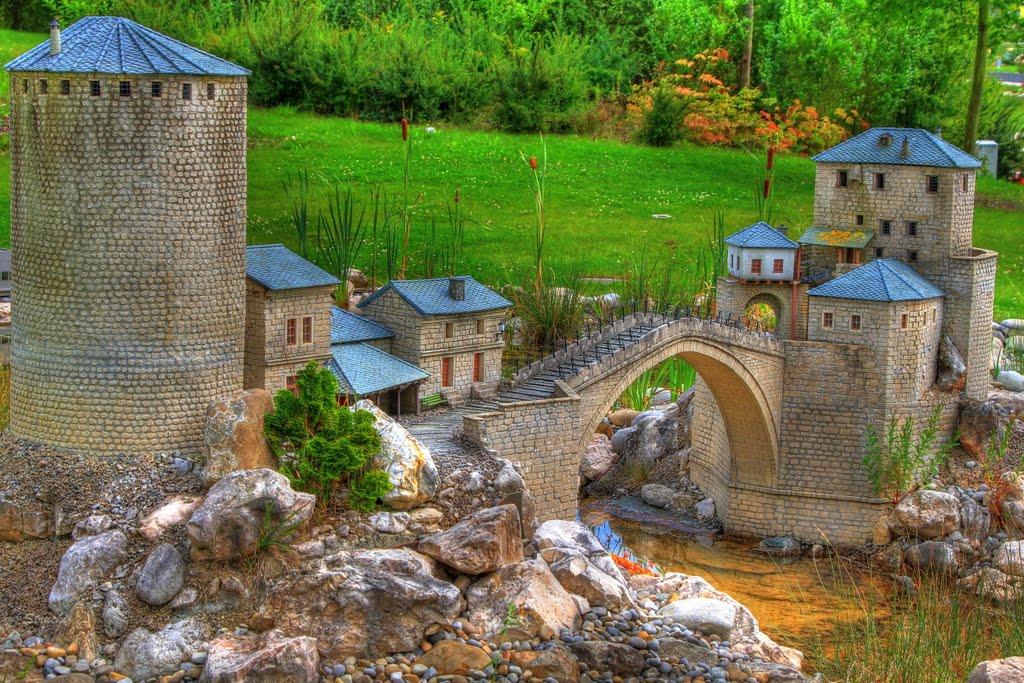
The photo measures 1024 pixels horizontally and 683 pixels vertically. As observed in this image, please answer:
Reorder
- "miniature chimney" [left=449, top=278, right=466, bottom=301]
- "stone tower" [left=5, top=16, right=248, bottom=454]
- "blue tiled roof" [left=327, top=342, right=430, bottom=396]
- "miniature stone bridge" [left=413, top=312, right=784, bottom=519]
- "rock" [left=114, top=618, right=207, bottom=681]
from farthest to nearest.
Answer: "miniature chimney" [left=449, top=278, right=466, bottom=301] < "miniature stone bridge" [left=413, top=312, right=784, bottom=519] < "blue tiled roof" [left=327, top=342, right=430, bottom=396] < "stone tower" [left=5, top=16, right=248, bottom=454] < "rock" [left=114, top=618, right=207, bottom=681]

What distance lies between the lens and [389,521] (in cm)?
2897

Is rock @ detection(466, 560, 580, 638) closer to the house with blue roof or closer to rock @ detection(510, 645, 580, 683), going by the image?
rock @ detection(510, 645, 580, 683)

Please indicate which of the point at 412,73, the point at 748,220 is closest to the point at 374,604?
the point at 748,220

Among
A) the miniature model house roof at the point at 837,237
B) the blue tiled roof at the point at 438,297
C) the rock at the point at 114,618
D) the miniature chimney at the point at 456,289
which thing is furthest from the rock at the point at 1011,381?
the rock at the point at 114,618

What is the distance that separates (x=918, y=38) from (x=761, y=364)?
101 feet

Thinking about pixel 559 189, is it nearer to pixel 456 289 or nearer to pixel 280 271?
pixel 456 289

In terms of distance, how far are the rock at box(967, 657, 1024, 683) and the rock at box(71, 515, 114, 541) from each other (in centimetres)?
1544

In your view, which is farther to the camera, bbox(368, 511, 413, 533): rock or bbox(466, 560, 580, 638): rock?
bbox(368, 511, 413, 533): rock

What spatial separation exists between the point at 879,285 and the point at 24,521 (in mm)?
22304

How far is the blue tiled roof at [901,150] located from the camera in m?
41.2

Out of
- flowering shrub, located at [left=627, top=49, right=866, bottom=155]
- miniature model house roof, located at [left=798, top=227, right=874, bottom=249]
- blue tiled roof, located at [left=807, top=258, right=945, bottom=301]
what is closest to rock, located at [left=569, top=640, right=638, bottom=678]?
blue tiled roof, located at [left=807, top=258, right=945, bottom=301]

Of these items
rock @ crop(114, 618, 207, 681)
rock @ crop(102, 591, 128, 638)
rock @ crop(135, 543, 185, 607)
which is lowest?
rock @ crop(114, 618, 207, 681)

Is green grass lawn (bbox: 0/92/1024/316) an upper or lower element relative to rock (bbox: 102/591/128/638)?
upper

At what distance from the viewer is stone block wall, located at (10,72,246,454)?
91.3ft
